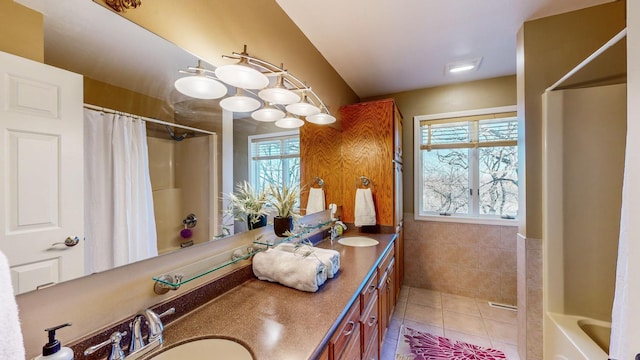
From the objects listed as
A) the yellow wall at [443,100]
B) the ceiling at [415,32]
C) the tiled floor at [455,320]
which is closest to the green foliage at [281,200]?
the ceiling at [415,32]

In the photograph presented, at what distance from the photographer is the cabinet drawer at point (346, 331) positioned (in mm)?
945

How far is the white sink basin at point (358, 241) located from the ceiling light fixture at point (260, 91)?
41.7 inches

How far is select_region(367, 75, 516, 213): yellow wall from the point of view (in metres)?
2.68

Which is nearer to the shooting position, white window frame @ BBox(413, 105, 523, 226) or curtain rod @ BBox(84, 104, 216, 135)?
curtain rod @ BBox(84, 104, 216, 135)

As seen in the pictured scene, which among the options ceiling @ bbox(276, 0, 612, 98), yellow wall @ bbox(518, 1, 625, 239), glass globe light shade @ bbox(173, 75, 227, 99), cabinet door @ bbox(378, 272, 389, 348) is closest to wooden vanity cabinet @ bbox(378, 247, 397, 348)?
cabinet door @ bbox(378, 272, 389, 348)

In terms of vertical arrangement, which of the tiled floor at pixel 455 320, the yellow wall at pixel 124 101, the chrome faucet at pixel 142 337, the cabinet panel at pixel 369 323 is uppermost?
the yellow wall at pixel 124 101

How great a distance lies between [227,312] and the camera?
96cm

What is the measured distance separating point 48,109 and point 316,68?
5.84 ft

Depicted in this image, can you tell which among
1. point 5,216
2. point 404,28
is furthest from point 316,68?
point 5,216

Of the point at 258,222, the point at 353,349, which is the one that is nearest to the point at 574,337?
the point at 353,349

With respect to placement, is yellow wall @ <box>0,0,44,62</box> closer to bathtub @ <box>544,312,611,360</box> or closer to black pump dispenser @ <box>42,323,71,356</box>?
black pump dispenser @ <box>42,323,71,356</box>

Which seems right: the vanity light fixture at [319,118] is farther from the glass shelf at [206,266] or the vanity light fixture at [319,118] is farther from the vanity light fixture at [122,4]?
the vanity light fixture at [122,4]

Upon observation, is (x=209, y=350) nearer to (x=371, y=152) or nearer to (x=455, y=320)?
(x=371, y=152)

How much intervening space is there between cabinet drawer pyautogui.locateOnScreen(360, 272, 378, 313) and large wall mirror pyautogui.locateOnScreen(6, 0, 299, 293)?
750 millimetres
